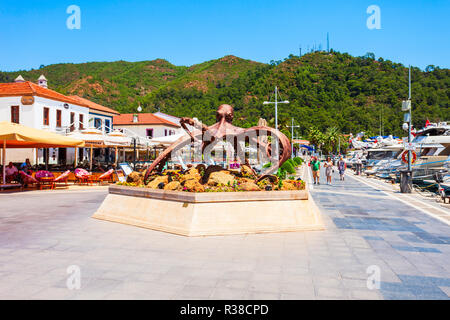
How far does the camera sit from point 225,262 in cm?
576

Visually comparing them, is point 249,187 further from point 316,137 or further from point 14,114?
point 316,137

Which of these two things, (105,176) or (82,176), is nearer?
(82,176)

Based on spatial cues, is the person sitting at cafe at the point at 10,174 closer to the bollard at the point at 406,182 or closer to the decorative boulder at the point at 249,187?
the decorative boulder at the point at 249,187

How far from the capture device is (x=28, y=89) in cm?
3092

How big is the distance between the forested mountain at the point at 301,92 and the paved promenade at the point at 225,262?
59.5m


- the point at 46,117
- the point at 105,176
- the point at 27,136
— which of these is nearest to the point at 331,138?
the point at 46,117

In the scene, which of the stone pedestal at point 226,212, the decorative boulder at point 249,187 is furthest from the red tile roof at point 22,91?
the decorative boulder at point 249,187

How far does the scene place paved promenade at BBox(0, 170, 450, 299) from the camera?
450cm

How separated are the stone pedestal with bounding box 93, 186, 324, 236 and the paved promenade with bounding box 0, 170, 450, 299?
12.4 inches

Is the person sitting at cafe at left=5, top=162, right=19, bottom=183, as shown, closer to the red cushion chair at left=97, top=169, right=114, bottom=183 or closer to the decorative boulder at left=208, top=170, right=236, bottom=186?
the red cushion chair at left=97, top=169, right=114, bottom=183

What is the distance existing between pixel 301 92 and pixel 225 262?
3739 inches

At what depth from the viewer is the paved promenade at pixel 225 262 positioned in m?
4.50

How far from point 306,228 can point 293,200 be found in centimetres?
76

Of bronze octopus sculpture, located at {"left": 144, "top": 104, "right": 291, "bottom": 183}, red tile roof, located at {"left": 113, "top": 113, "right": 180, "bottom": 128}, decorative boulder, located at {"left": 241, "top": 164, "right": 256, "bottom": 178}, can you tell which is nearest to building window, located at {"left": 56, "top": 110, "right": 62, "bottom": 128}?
red tile roof, located at {"left": 113, "top": 113, "right": 180, "bottom": 128}
